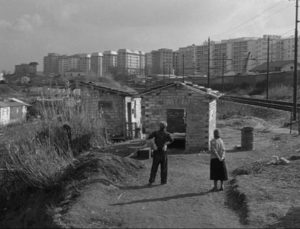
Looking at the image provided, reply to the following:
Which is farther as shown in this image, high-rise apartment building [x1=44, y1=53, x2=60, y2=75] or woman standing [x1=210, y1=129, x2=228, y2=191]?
high-rise apartment building [x1=44, y1=53, x2=60, y2=75]

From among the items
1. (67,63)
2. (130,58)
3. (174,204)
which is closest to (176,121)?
(174,204)

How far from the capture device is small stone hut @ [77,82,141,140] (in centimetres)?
2512

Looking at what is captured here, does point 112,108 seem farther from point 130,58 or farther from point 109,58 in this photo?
point 130,58

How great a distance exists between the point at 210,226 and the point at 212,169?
3288mm

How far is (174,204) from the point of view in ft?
33.8

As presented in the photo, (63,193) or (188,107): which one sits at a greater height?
(188,107)

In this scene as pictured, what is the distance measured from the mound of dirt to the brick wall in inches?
201

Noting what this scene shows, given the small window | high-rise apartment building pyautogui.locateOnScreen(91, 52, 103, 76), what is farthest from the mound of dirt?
high-rise apartment building pyautogui.locateOnScreen(91, 52, 103, 76)

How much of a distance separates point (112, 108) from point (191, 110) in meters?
7.52

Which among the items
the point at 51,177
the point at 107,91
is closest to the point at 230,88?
the point at 107,91

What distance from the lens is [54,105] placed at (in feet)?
74.8

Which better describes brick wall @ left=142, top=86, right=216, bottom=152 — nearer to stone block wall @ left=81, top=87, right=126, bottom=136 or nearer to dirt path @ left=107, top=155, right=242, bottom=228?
dirt path @ left=107, top=155, right=242, bottom=228

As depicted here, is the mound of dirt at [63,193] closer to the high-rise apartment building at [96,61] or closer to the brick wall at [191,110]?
the brick wall at [191,110]

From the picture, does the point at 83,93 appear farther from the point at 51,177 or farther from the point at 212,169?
A: the point at 212,169
